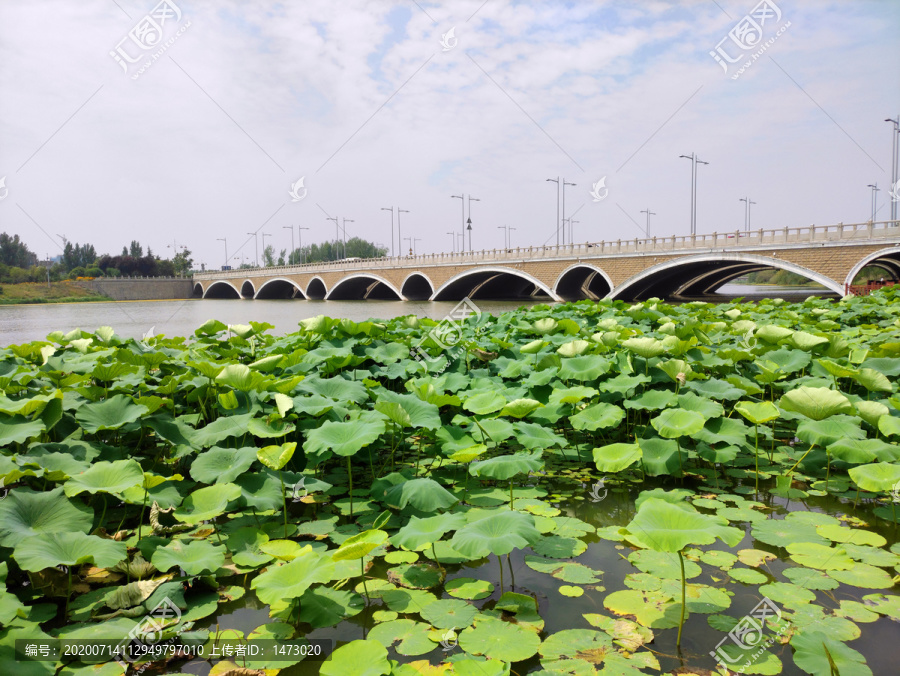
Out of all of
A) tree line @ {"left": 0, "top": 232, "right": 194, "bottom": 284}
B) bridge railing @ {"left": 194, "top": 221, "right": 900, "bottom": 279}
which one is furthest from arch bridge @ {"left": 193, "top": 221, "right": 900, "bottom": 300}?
tree line @ {"left": 0, "top": 232, "right": 194, "bottom": 284}

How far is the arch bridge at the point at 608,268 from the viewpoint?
2180 centimetres

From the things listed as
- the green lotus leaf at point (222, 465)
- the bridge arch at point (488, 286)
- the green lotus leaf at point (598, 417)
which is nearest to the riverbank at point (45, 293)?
the bridge arch at point (488, 286)

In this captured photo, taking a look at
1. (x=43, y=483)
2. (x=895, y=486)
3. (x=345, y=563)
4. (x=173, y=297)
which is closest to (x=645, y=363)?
(x=895, y=486)

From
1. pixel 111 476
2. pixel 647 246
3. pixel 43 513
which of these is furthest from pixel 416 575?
pixel 647 246

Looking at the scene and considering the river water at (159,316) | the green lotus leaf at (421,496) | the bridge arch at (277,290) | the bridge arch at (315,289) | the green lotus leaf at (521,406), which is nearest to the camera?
the green lotus leaf at (421,496)

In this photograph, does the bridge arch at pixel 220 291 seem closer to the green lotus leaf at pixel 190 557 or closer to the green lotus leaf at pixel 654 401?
the green lotus leaf at pixel 654 401

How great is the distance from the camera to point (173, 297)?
206ft

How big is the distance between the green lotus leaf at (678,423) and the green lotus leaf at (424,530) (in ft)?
4.58

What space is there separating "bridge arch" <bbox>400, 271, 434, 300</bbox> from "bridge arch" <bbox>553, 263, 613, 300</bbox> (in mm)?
12172

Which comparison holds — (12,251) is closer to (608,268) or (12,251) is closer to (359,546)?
(608,268)

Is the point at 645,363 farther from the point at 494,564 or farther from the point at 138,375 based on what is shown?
the point at 138,375

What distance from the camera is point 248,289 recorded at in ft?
194

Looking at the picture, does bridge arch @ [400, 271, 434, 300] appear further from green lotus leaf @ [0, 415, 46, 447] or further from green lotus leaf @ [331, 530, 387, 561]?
green lotus leaf @ [331, 530, 387, 561]

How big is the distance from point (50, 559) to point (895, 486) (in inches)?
141
